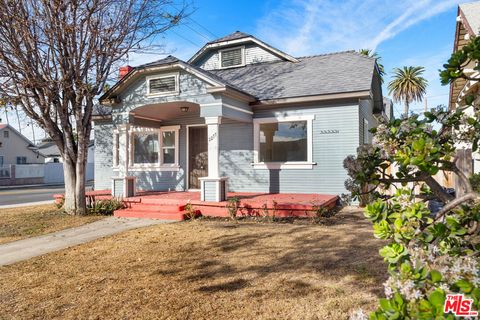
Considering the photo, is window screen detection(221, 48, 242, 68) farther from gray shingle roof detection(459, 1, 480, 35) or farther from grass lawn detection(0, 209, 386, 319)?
grass lawn detection(0, 209, 386, 319)

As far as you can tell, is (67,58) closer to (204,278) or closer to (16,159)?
(204,278)

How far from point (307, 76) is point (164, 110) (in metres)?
5.29

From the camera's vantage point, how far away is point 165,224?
27.3ft

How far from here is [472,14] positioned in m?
9.21

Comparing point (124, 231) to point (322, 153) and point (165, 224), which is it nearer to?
point (165, 224)

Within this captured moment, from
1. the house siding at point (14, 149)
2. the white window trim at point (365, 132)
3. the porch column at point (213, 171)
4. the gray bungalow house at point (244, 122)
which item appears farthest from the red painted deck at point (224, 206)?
the house siding at point (14, 149)

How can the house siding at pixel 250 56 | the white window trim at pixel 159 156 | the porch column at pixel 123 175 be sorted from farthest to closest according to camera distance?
the house siding at pixel 250 56 < the white window trim at pixel 159 156 < the porch column at pixel 123 175

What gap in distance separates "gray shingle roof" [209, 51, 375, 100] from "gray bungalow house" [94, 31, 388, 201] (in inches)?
1.5

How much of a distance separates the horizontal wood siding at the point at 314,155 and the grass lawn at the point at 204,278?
3.62 m

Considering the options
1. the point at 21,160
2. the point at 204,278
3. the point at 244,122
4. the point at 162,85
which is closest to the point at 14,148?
the point at 21,160

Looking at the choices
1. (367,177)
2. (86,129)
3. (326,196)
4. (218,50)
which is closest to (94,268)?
(367,177)

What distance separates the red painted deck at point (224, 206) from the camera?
8.52 meters

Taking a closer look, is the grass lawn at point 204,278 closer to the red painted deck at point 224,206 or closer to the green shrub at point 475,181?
the red painted deck at point 224,206

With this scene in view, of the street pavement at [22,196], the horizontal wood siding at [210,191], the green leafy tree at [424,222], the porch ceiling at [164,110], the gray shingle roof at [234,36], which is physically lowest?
the street pavement at [22,196]
